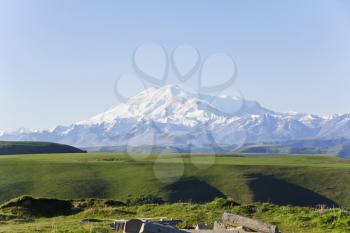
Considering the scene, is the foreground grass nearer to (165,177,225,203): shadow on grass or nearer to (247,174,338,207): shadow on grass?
(165,177,225,203): shadow on grass

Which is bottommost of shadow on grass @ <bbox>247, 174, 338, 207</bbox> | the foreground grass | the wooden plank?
shadow on grass @ <bbox>247, 174, 338, 207</bbox>

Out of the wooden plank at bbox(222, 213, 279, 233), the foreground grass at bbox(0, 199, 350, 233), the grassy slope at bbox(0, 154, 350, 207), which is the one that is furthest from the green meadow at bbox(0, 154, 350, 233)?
the wooden plank at bbox(222, 213, 279, 233)

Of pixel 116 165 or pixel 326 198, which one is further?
pixel 116 165

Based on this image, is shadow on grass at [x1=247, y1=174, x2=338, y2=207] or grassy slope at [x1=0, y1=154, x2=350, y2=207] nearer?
grassy slope at [x1=0, y1=154, x2=350, y2=207]

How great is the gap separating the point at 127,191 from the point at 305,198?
45198mm

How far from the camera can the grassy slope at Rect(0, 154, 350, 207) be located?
126125 mm

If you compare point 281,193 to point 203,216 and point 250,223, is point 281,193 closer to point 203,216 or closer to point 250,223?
point 203,216

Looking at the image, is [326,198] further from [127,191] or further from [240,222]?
[240,222]

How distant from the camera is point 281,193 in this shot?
138 meters

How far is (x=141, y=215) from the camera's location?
49375mm

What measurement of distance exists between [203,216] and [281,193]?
319 feet

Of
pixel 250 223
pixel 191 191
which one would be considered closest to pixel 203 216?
pixel 250 223

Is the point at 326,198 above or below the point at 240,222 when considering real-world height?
below

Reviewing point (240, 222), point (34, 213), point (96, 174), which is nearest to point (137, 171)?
point (96, 174)
